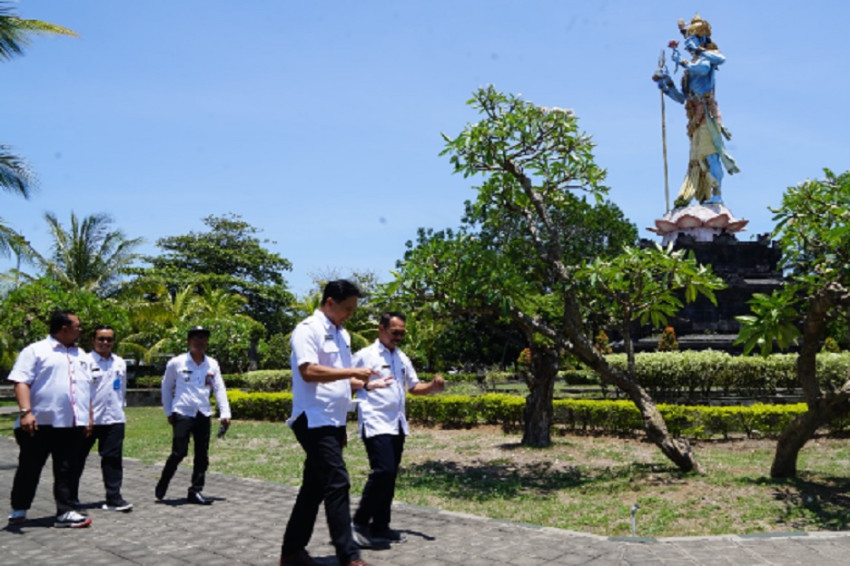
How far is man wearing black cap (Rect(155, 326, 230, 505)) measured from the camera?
743cm

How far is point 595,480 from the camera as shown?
891 centimetres

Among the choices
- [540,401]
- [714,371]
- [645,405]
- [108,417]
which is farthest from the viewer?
[714,371]

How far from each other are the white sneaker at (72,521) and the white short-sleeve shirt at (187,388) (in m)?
1.45

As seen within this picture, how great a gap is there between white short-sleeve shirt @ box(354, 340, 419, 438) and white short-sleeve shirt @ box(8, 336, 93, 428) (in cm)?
Result: 254

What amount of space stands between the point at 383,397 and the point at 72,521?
9.31ft

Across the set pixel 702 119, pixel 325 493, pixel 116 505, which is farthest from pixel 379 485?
pixel 702 119

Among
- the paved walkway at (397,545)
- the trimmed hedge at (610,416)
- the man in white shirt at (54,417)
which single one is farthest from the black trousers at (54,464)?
the trimmed hedge at (610,416)

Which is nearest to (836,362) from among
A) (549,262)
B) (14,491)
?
(549,262)

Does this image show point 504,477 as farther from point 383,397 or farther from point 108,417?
point 108,417

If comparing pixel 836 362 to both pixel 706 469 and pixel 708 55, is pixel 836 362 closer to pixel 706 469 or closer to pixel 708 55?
pixel 706 469

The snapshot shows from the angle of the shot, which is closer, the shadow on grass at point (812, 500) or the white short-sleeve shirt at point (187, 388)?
the shadow on grass at point (812, 500)

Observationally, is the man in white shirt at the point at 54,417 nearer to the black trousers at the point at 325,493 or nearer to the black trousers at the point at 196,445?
the black trousers at the point at 196,445

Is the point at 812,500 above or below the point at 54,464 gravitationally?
below

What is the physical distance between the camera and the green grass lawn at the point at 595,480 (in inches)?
261
